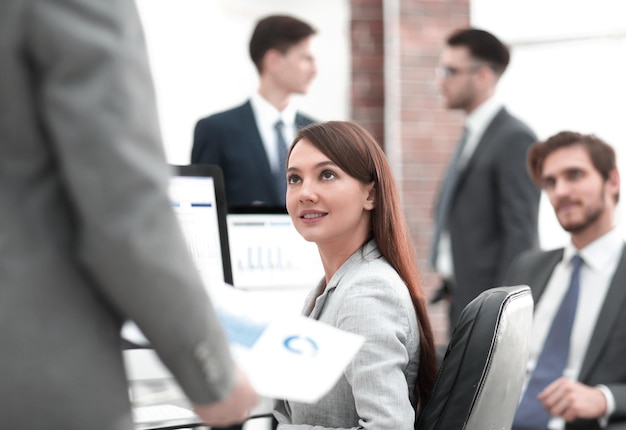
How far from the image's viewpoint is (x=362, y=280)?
6.32ft

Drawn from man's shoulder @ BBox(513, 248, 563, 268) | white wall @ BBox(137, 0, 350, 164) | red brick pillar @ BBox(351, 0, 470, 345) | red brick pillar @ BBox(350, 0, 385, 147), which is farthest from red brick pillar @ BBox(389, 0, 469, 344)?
man's shoulder @ BBox(513, 248, 563, 268)

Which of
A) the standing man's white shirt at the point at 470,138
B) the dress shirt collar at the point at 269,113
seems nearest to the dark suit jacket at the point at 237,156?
the dress shirt collar at the point at 269,113

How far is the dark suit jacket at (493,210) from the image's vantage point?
4.14m

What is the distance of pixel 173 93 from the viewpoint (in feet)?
19.0

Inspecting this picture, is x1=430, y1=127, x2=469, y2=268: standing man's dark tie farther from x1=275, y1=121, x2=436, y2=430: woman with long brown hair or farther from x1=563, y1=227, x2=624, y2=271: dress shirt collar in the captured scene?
x1=275, y1=121, x2=436, y2=430: woman with long brown hair

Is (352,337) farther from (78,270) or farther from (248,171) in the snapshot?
(248,171)

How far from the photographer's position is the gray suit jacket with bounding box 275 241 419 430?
1.79 meters

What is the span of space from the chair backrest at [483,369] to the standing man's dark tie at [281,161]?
6.94 ft

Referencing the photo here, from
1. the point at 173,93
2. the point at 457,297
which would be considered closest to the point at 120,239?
the point at 457,297

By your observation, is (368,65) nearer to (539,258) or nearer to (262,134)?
(262,134)

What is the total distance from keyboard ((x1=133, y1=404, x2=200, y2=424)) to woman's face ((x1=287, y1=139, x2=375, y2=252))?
1.53 ft

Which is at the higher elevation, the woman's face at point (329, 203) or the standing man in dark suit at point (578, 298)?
the woman's face at point (329, 203)

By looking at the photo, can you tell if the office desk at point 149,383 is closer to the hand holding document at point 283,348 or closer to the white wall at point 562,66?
the hand holding document at point 283,348

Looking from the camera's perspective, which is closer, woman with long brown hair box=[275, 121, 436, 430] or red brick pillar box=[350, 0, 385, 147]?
woman with long brown hair box=[275, 121, 436, 430]
